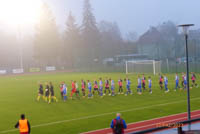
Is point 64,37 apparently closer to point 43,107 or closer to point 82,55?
point 82,55

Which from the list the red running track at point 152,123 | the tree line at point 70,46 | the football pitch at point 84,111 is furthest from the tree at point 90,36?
the red running track at point 152,123

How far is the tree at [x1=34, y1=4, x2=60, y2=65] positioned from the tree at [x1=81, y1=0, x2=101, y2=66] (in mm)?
9517

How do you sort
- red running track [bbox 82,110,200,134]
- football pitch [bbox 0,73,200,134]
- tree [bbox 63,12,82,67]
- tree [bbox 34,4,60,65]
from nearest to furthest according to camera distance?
1. red running track [bbox 82,110,200,134]
2. football pitch [bbox 0,73,200,134]
3. tree [bbox 34,4,60,65]
4. tree [bbox 63,12,82,67]

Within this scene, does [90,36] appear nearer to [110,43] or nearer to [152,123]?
[110,43]

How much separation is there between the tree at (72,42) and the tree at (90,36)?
249 centimetres

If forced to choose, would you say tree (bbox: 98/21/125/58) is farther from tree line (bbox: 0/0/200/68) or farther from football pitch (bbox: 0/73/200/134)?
football pitch (bbox: 0/73/200/134)

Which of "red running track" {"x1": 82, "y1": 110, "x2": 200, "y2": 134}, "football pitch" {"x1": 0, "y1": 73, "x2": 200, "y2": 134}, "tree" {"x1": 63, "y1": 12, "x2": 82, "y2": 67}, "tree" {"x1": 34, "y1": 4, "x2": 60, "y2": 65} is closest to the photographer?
"red running track" {"x1": 82, "y1": 110, "x2": 200, "y2": 134}

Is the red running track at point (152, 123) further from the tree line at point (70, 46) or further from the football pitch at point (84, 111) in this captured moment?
the tree line at point (70, 46)

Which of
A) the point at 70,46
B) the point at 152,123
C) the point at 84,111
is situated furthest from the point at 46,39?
the point at 152,123

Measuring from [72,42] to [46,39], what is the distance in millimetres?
9132

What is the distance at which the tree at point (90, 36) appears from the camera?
8306 centimetres

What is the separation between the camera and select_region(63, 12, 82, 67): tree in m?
84.6

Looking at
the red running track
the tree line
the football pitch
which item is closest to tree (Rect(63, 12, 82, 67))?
the tree line

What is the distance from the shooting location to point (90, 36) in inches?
3516
